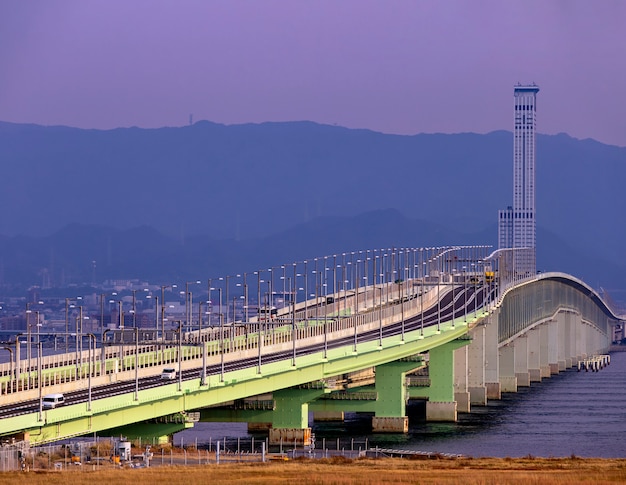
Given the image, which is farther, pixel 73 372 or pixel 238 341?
pixel 238 341

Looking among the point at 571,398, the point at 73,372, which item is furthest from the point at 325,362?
the point at 571,398

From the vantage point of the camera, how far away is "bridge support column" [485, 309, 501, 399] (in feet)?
536

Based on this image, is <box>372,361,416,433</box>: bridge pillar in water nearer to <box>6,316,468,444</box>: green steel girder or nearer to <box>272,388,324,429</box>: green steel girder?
<box>6,316,468,444</box>: green steel girder

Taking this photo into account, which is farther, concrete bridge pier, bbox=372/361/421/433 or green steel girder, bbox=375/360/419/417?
green steel girder, bbox=375/360/419/417

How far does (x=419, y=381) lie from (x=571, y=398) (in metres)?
34.9

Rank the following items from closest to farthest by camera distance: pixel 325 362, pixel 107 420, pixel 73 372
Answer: pixel 107 420 < pixel 73 372 < pixel 325 362

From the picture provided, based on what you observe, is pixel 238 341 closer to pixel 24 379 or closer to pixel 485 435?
pixel 485 435

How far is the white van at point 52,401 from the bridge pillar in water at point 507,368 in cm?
11018

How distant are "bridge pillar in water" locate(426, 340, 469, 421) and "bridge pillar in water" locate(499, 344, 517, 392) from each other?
143ft

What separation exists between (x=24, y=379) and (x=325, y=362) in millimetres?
24279

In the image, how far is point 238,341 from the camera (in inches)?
4353

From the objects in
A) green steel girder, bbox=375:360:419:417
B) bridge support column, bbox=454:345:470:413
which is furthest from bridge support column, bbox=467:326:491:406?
green steel girder, bbox=375:360:419:417

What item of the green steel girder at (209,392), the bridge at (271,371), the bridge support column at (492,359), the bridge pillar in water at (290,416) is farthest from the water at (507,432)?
the green steel girder at (209,392)

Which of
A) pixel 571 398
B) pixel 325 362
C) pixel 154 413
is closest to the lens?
pixel 154 413
